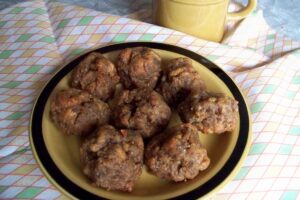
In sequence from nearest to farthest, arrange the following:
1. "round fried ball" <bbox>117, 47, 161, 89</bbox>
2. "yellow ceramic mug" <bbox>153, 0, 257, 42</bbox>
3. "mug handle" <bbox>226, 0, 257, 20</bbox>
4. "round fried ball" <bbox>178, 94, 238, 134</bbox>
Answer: "round fried ball" <bbox>178, 94, 238, 134</bbox> < "round fried ball" <bbox>117, 47, 161, 89</bbox> < "yellow ceramic mug" <bbox>153, 0, 257, 42</bbox> < "mug handle" <bbox>226, 0, 257, 20</bbox>

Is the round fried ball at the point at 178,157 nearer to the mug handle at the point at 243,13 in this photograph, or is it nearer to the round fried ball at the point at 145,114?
the round fried ball at the point at 145,114

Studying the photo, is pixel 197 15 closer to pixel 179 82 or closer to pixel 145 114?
pixel 179 82

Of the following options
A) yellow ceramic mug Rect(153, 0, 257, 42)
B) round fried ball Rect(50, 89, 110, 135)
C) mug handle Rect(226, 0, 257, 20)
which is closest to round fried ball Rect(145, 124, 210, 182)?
round fried ball Rect(50, 89, 110, 135)

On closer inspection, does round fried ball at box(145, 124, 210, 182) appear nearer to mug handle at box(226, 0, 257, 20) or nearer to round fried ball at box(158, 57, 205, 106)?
round fried ball at box(158, 57, 205, 106)

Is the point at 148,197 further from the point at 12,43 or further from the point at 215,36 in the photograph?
the point at 12,43

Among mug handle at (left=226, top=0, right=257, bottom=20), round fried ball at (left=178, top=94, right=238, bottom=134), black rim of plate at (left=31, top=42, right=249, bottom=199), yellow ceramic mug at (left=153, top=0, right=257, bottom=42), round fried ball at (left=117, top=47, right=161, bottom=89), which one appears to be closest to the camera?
black rim of plate at (left=31, top=42, right=249, bottom=199)

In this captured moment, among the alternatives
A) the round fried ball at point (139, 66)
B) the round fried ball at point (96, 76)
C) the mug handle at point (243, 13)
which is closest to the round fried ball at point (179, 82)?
the round fried ball at point (139, 66)

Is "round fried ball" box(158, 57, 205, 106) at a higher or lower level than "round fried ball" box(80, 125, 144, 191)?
higher
